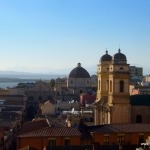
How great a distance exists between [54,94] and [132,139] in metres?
75.5

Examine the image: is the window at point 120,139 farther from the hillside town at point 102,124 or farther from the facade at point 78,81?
the facade at point 78,81

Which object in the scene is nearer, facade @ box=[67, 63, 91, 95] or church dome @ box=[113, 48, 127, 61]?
church dome @ box=[113, 48, 127, 61]

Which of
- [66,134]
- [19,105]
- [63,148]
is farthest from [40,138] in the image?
[19,105]

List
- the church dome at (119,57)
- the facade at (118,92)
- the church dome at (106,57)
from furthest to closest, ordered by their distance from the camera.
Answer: the church dome at (106,57) → the church dome at (119,57) → the facade at (118,92)

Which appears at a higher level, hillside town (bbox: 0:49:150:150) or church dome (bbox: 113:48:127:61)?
church dome (bbox: 113:48:127:61)

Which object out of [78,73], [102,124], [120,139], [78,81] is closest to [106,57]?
[102,124]

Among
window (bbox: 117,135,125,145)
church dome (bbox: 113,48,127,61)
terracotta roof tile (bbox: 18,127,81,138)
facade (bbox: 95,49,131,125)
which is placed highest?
church dome (bbox: 113,48,127,61)

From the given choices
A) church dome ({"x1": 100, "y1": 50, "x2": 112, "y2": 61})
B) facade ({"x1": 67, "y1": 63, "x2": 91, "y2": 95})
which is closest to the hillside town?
church dome ({"x1": 100, "y1": 50, "x2": 112, "y2": 61})

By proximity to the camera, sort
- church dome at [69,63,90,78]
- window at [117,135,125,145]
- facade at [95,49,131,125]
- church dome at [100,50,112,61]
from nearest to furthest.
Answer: window at [117,135,125,145] < facade at [95,49,131,125] < church dome at [100,50,112,61] < church dome at [69,63,90,78]

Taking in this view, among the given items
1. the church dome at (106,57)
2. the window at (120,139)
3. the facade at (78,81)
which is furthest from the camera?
the facade at (78,81)

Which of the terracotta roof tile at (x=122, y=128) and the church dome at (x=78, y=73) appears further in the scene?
the church dome at (x=78, y=73)

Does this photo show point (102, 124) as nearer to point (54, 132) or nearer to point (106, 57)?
point (54, 132)

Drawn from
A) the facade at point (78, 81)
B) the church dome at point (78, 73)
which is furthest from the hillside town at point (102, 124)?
the church dome at point (78, 73)

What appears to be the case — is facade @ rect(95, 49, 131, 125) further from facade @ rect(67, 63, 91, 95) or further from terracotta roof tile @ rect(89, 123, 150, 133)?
facade @ rect(67, 63, 91, 95)
